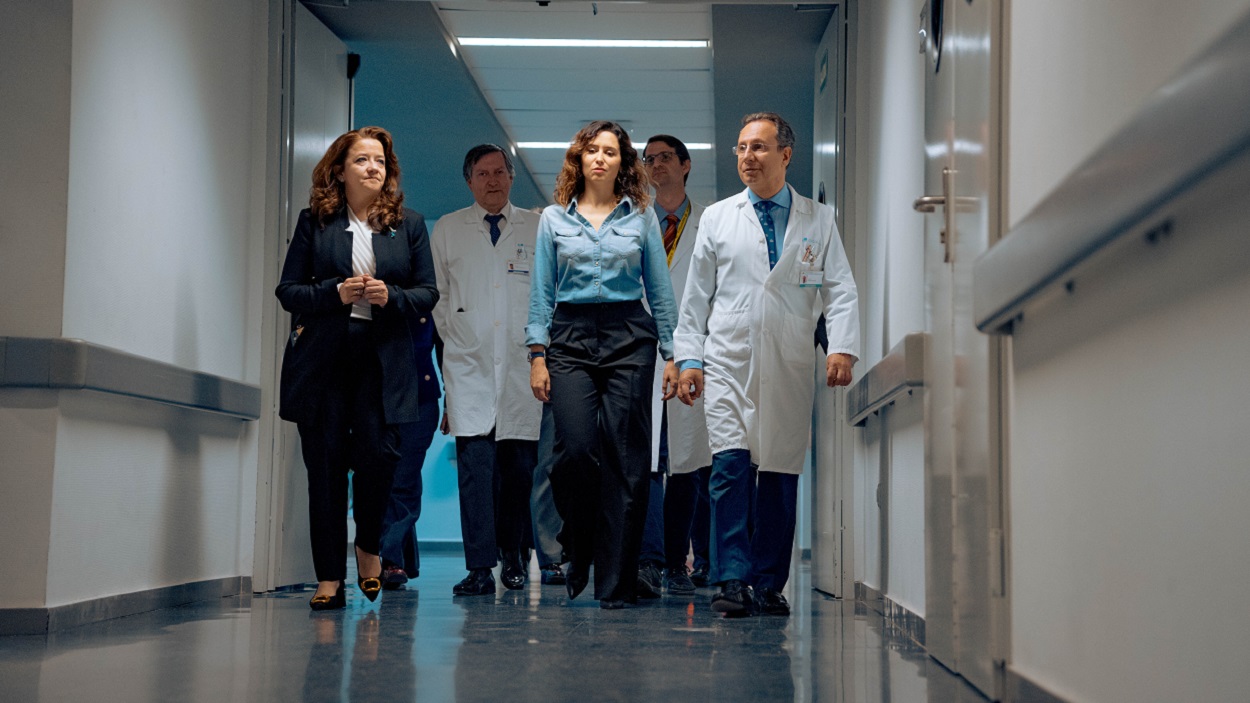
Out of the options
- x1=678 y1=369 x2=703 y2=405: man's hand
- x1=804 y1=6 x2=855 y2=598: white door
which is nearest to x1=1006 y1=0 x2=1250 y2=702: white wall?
x1=678 y1=369 x2=703 y2=405: man's hand

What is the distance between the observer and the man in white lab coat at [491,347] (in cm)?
516

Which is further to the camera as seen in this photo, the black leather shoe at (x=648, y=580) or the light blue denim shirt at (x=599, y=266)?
the black leather shoe at (x=648, y=580)

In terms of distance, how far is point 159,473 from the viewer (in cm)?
426

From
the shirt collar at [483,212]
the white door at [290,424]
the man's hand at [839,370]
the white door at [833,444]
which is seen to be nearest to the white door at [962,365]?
the man's hand at [839,370]

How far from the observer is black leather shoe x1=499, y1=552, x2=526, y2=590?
516 cm

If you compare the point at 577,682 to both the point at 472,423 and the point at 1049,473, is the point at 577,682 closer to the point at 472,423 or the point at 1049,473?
the point at 1049,473

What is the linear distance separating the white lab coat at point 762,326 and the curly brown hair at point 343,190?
3.58 ft

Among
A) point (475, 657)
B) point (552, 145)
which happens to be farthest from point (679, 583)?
point (552, 145)

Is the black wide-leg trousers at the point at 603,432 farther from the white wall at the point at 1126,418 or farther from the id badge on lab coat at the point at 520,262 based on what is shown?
the white wall at the point at 1126,418

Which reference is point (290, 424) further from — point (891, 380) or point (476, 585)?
point (891, 380)

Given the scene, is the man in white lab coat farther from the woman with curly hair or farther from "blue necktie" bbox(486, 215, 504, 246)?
A: the woman with curly hair

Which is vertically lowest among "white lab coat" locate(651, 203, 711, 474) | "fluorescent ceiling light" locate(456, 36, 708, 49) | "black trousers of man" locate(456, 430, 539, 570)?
"black trousers of man" locate(456, 430, 539, 570)

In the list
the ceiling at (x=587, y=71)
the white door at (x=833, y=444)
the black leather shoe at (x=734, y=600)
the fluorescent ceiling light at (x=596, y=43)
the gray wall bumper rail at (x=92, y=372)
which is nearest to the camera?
the gray wall bumper rail at (x=92, y=372)

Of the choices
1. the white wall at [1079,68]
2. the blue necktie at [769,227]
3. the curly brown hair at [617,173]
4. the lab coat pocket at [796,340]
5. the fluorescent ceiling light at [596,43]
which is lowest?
the lab coat pocket at [796,340]
